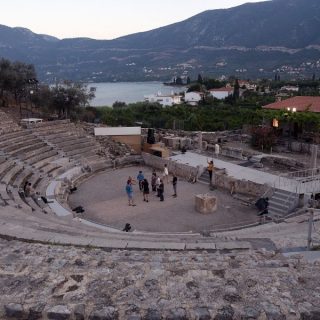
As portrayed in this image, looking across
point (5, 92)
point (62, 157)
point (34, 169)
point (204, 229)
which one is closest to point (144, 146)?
point (62, 157)

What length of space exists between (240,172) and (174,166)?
446 cm

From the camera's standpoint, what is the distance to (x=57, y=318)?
506 centimetres

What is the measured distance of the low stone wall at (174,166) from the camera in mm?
23678

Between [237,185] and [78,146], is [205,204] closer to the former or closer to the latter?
[237,185]

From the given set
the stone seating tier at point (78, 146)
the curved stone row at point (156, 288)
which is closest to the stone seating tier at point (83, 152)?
the stone seating tier at point (78, 146)

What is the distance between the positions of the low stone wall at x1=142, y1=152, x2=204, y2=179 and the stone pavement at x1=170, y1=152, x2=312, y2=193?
2.21 feet

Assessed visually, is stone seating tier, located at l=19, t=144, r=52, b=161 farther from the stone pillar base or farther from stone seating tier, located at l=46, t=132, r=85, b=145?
the stone pillar base

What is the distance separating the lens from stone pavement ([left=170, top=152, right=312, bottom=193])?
1917 cm

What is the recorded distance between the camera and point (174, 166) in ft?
82.8

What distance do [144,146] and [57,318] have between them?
25.7 meters

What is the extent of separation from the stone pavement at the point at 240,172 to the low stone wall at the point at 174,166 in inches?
26.5

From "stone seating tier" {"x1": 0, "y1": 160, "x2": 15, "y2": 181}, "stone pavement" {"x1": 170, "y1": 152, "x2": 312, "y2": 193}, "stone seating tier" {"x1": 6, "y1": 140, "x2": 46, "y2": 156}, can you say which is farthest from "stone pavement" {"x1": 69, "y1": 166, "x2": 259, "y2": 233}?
"stone seating tier" {"x1": 6, "y1": 140, "x2": 46, "y2": 156}

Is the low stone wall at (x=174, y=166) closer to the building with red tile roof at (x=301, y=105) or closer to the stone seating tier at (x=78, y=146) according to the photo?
the stone seating tier at (x=78, y=146)

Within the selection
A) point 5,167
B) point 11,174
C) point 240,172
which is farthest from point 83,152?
point 240,172
